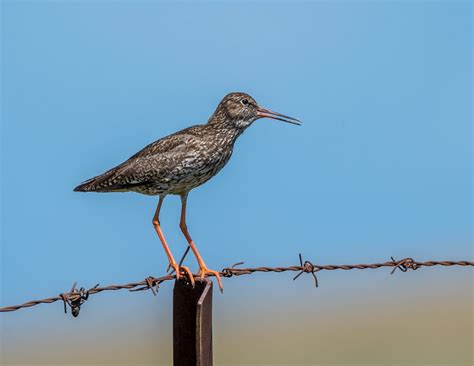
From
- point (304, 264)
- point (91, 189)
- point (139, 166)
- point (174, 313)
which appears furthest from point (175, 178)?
point (174, 313)

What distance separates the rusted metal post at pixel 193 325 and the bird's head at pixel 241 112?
3.96 meters

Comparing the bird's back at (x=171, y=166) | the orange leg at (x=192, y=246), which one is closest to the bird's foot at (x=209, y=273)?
the orange leg at (x=192, y=246)

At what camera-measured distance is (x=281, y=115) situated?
9.31 meters

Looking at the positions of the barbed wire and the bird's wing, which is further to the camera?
the bird's wing

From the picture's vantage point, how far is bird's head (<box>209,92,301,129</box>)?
9.35m

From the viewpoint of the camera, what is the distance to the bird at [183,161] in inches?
342

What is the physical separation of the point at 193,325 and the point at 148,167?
11.7 feet

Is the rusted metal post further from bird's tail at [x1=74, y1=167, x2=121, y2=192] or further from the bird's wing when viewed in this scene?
bird's tail at [x1=74, y1=167, x2=121, y2=192]

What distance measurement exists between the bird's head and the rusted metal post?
13.0 feet

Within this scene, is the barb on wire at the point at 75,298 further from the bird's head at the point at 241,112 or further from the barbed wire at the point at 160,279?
the bird's head at the point at 241,112

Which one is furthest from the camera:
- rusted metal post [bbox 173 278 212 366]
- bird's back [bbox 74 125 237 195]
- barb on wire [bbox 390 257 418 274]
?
bird's back [bbox 74 125 237 195]

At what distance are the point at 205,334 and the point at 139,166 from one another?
3718mm

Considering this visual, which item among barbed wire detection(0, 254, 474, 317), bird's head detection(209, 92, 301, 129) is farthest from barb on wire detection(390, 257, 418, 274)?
bird's head detection(209, 92, 301, 129)

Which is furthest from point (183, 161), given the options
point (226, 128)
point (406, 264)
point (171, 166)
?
point (406, 264)
